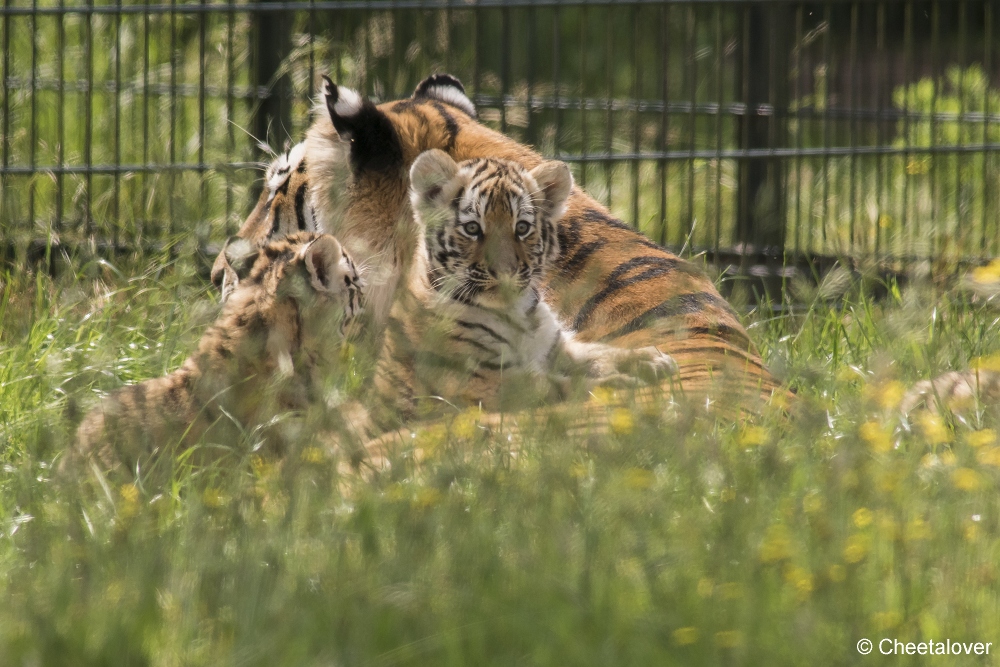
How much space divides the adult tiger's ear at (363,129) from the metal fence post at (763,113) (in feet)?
5.56

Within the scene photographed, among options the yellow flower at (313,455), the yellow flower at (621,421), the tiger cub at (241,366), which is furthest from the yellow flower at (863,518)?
the tiger cub at (241,366)

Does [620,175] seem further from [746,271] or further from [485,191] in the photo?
[485,191]

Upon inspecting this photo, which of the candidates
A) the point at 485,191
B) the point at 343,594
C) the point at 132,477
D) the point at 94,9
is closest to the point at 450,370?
the point at 485,191

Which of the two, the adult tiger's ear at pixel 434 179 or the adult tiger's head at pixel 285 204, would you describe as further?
the adult tiger's head at pixel 285 204

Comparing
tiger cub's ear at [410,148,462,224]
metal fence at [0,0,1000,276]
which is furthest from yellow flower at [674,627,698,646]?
tiger cub's ear at [410,148,462,224]

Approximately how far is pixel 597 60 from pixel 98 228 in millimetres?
8069

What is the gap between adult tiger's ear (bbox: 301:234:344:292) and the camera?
318 cm

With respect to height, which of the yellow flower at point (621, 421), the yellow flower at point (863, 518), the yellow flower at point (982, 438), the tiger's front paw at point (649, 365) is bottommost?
the yellow flower at point (863, 518)

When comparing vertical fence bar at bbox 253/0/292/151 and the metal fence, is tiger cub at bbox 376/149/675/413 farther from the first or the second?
vertical fence bar at bbox 253/0/292/151

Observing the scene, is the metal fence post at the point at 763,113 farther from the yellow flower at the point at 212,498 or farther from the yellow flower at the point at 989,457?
the yellow flower at the point at 212,498

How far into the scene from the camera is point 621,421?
2459 millimetres

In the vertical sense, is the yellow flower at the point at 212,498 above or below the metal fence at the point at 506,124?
below

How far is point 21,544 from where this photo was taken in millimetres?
2148

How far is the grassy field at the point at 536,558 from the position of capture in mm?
1661
